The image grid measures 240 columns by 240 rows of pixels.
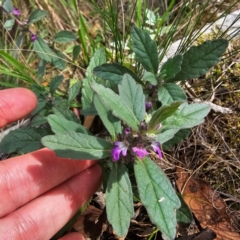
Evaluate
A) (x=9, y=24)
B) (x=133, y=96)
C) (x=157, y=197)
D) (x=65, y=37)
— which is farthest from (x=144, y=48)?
(x=9, y=24)

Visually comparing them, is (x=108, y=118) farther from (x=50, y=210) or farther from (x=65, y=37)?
(x=65, y=37)

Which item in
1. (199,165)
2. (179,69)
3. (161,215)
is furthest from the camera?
(199,165)

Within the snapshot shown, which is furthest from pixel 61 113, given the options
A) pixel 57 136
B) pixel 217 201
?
pixel 217 201

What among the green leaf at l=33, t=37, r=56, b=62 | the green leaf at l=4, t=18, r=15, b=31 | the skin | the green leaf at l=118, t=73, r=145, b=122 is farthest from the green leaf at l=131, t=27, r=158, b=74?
the green leaf at l=4, t=18, r=15, b=31

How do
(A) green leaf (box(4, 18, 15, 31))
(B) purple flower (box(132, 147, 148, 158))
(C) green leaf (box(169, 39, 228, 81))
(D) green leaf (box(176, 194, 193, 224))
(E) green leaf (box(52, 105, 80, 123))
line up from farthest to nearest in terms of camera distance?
(A) green leaf (box(4, 18, 15, 31)) → (E) green leaf (box(52, 105, 80, 123)) → (D) green leaf (box(176, 194, 193, 224)) → (C) green leaf (box(169, 39, 228, 81)) → (B) purple flower (box(132, 147, 148, 158))

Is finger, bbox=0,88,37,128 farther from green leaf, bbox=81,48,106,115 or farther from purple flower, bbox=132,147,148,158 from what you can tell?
purple flower, bbox=132,147,148,158

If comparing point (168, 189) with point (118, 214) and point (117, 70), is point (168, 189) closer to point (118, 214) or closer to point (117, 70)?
point (118, 214)
